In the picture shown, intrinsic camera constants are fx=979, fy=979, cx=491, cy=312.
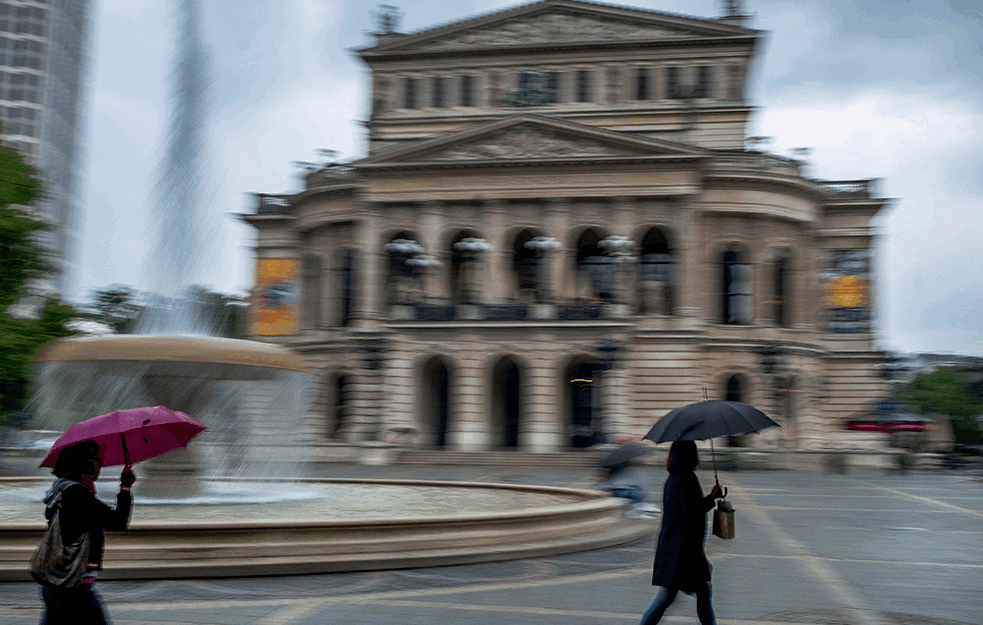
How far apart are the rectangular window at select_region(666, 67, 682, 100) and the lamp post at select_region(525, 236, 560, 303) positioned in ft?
36.4

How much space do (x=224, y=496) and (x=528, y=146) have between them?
97.3 ft

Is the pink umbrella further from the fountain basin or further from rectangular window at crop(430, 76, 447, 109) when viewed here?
rectangular window at crop(430, 76, 447, 109)

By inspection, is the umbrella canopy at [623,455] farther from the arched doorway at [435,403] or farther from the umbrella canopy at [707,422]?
the arched doorway at [435,403]

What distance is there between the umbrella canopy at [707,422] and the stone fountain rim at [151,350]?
7.74 metres

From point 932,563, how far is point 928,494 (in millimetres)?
13377

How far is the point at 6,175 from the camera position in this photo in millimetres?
30094

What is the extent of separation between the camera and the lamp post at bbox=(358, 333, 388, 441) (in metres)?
40.1

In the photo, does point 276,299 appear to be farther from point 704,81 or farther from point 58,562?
point 58,562

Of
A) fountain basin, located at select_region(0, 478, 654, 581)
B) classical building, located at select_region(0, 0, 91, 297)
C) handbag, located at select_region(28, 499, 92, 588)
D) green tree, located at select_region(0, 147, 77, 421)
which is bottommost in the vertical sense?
fountain basin, located at select_region(0, 478, 654, 581)

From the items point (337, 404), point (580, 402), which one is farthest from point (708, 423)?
point (337, 404)

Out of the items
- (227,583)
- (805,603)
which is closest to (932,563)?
(805,603)

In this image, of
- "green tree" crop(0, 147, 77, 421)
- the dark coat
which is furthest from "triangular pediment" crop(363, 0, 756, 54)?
the dark coat

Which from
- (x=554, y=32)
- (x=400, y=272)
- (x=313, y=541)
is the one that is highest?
(x=554, y=32)

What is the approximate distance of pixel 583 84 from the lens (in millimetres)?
48500
